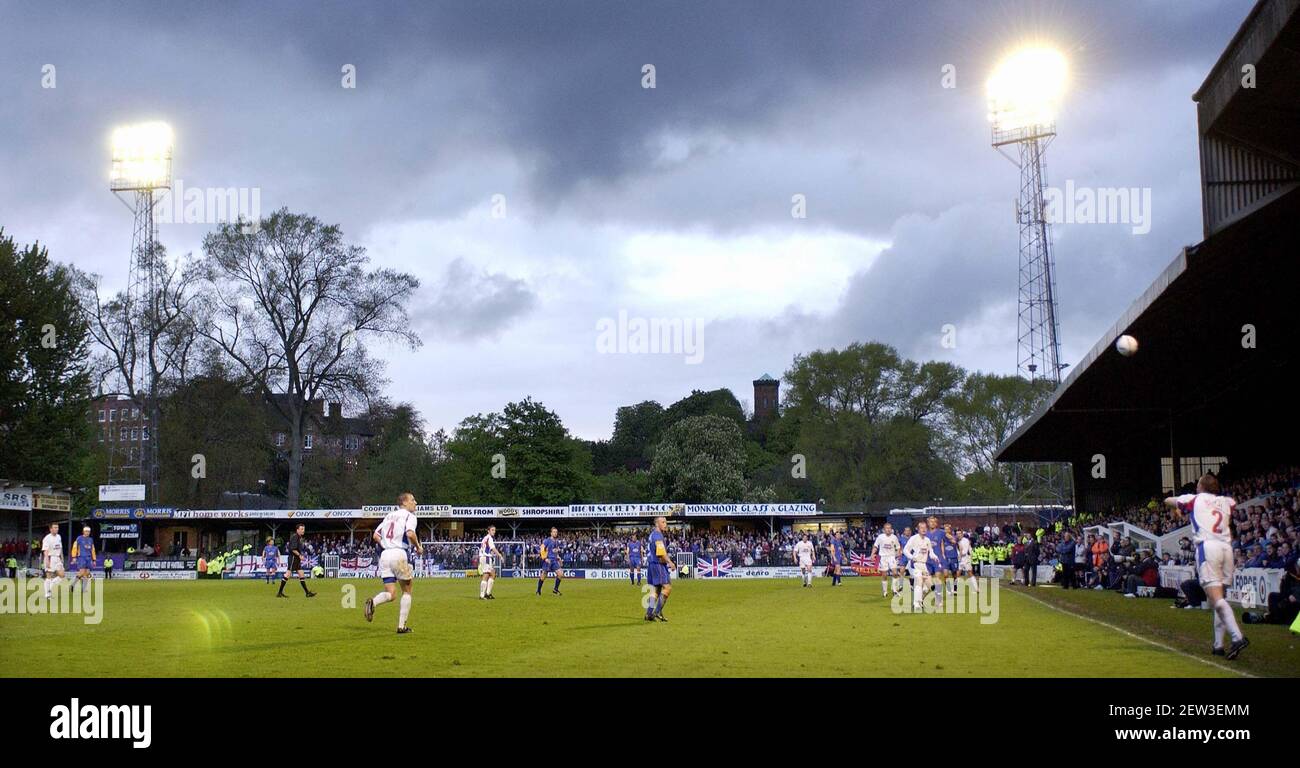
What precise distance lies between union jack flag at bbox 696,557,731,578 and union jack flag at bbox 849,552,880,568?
628 cm

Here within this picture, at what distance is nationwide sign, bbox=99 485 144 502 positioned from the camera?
65000 mm

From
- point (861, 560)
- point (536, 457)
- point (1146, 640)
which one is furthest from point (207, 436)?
point (1146, 640)

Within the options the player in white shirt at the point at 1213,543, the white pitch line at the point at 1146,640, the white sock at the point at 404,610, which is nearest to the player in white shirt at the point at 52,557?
the white sock at the point at 404,610

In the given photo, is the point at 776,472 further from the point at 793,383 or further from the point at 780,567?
the point at 780,567

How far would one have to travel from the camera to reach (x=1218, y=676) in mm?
11242

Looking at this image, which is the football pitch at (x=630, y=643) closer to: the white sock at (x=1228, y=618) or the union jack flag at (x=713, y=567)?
the white sock at (x=1228, y=618)

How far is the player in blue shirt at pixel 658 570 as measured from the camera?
65.3 feet

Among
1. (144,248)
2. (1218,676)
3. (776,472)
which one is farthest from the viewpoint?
(776,472)

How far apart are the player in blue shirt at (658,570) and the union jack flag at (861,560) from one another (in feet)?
109

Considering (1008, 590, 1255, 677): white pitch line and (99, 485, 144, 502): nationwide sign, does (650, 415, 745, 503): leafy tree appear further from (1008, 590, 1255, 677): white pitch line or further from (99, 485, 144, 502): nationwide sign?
(1008, 590, 1255, 677): white pitch line

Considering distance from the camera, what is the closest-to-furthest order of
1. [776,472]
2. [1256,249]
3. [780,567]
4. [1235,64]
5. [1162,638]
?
[1162,638]
[1235,64]
[1256,249]
[780,567]
[776,472]

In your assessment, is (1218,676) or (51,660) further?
(51,660)
